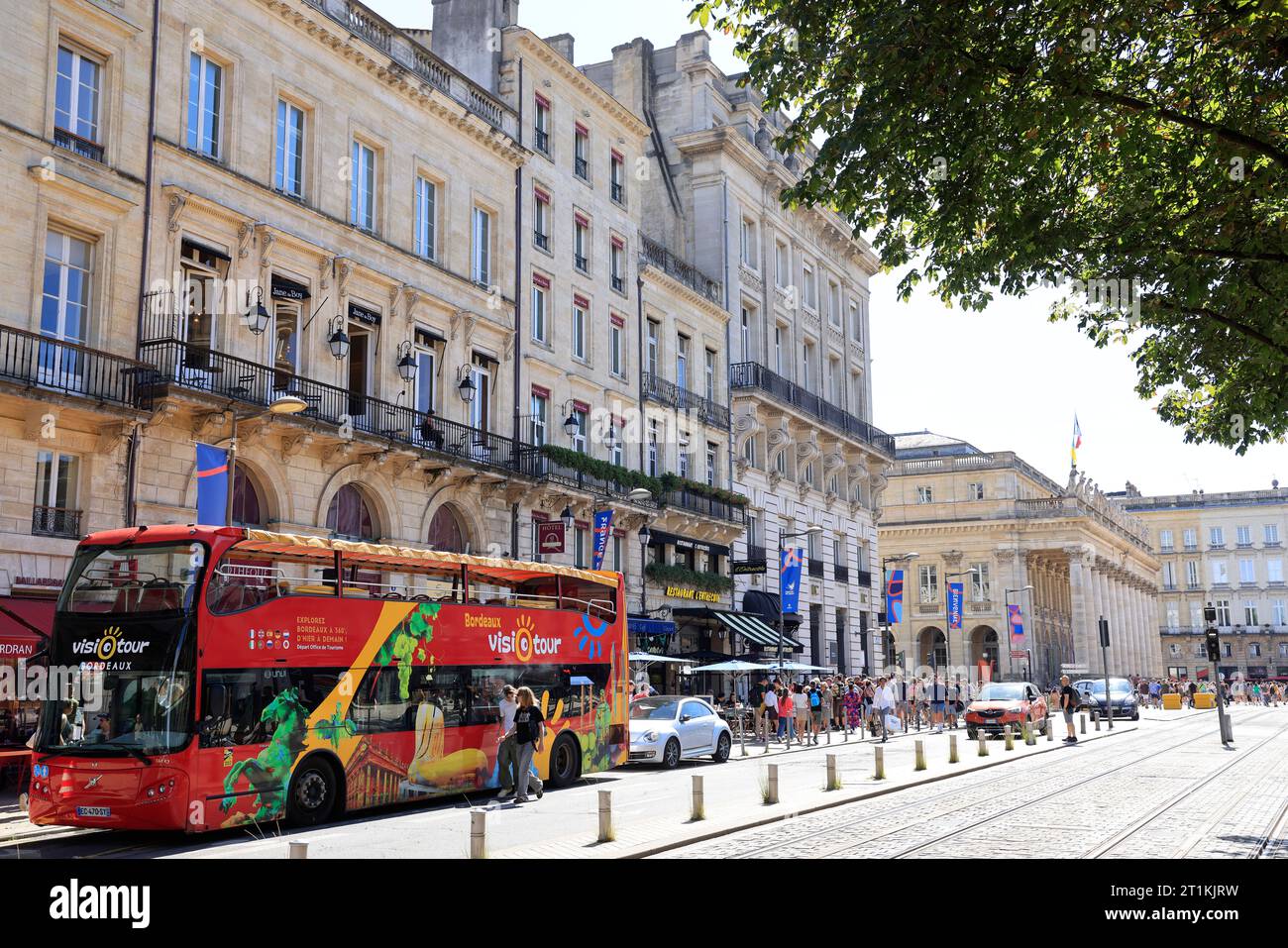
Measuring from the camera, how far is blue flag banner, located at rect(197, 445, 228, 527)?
2045cm

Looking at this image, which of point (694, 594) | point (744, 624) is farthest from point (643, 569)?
point (744, 624)

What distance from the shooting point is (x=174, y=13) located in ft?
77.4

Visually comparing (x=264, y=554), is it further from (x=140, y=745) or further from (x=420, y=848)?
(x=420, y=848)

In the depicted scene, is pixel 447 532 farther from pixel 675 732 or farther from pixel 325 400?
pixel 675 732

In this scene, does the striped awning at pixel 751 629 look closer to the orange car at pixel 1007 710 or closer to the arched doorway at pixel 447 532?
the orange car at pixel 1007 710

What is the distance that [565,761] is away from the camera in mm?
21938

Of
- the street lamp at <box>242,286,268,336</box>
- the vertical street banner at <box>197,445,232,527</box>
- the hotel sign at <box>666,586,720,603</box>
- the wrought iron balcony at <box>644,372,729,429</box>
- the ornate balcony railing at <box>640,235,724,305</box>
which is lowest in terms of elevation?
the hotel sign at <box>666,586,720,603</box>

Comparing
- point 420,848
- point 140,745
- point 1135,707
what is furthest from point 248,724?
point 1135,707

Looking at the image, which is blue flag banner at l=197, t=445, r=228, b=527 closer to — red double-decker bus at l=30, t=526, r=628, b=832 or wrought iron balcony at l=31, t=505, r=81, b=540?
wrought iron balcony at l=31, t=505, r=81, b=540

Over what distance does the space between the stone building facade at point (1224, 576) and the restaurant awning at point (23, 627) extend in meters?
120

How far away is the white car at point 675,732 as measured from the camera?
83.8 feet

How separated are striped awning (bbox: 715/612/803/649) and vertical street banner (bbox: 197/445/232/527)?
24099 mm
